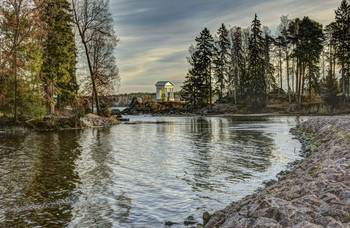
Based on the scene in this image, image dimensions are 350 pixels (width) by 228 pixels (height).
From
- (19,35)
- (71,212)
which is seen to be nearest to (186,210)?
(71,212)

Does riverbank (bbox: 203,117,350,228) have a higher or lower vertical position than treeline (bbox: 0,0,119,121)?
lower

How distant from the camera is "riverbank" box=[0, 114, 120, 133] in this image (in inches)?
960

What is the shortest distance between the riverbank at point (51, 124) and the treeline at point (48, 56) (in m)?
0.70

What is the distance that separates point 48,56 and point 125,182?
94.5 feet

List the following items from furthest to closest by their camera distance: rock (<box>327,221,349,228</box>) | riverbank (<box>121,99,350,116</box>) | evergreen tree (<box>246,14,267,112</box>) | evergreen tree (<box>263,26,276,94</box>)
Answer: evergreen tree (<box>263,26,276,94</box>) → evergreen tree (<box>246,14,267,112</box>) → riverbank (<box>121,99,350,116</box>) → rock (<box>327,221,349,228</box>)

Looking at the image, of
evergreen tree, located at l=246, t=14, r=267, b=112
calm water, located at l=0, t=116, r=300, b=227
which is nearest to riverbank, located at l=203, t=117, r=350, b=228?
calm water, located at l=0, t=116, r=300, b=227

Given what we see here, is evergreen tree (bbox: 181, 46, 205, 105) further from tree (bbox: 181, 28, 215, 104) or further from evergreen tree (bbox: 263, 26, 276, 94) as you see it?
evergreen tree (bbox: 263, 26, 276, 94)

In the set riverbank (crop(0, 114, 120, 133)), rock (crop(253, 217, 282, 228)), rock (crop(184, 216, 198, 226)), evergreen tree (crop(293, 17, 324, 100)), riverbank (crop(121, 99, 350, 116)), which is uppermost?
evergreen tree (crop(293, 17, 324, 100))

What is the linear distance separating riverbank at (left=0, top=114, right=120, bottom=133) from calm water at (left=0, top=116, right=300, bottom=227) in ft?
38.8

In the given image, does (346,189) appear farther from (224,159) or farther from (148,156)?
(148,156)

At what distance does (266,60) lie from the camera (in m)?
55.4

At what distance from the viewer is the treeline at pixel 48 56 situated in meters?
22.9

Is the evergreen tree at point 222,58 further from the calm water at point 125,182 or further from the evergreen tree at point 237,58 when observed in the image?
the calm water at point 125,182

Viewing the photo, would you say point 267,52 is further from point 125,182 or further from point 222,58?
point 125,182
